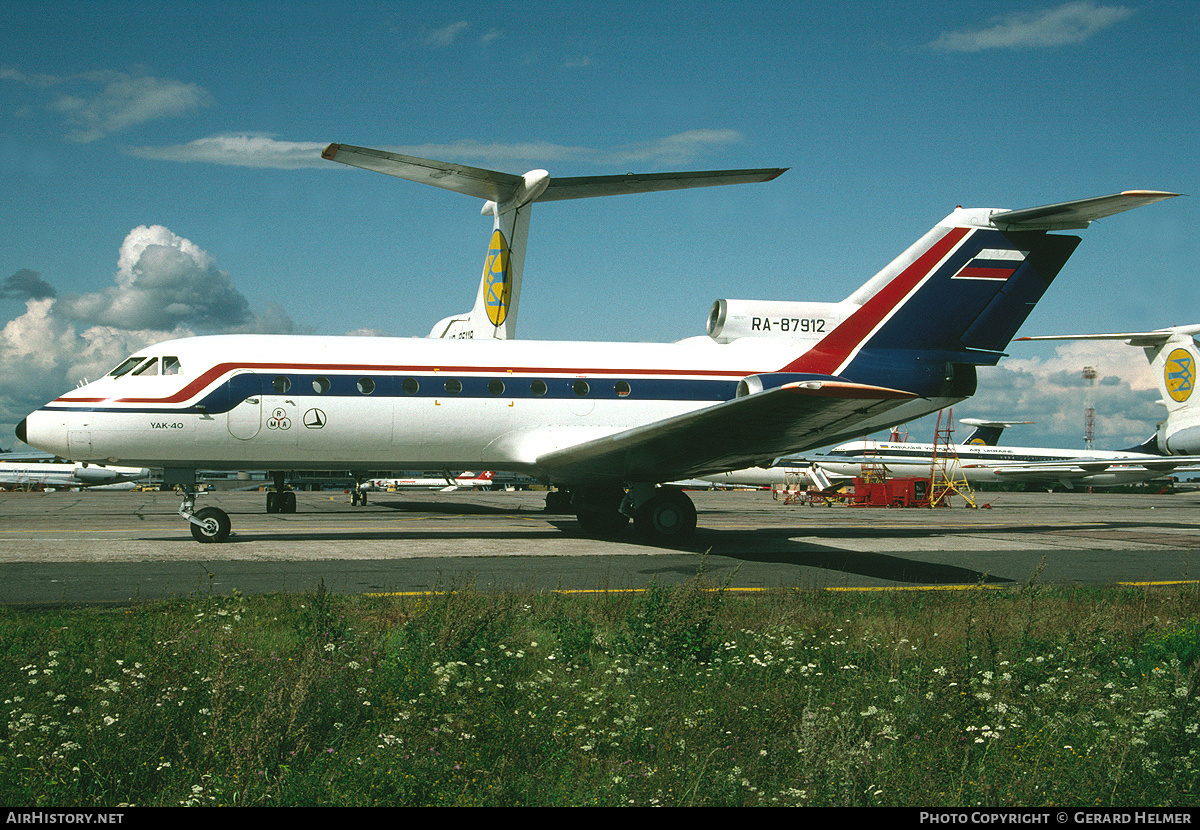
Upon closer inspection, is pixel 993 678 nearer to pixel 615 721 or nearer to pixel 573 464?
pixel 615 721

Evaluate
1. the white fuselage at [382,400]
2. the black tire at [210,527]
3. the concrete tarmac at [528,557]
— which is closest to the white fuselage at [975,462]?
the concrete tarmac at [528,557]

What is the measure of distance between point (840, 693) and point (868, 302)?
45.3 feet

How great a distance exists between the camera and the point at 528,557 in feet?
47.5

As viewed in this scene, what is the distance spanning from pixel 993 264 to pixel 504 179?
12.2m

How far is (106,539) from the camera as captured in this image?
16938 millimetres

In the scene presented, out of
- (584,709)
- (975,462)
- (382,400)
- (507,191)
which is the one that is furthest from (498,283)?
(975,462)

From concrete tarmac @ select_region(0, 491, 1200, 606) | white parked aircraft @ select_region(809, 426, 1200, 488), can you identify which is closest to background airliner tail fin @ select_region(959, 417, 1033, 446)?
white parked aircraft @ select_region(809, 426, 1200, 488)

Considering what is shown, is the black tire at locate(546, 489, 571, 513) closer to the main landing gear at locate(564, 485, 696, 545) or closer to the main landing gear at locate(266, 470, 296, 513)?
the main landing gear at locate(564, 485, 696, 545)

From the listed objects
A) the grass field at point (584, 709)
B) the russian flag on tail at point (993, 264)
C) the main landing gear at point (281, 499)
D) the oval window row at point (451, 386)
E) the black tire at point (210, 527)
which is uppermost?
the russian flag on tail at point (993, 264)

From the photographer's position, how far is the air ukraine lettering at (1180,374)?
100 ft

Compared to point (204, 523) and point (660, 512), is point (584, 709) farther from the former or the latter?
point (204, 523)

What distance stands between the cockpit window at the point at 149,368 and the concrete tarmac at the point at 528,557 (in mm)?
3210

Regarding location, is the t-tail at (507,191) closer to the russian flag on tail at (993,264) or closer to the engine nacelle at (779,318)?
the engine nacelle at (779,318)
